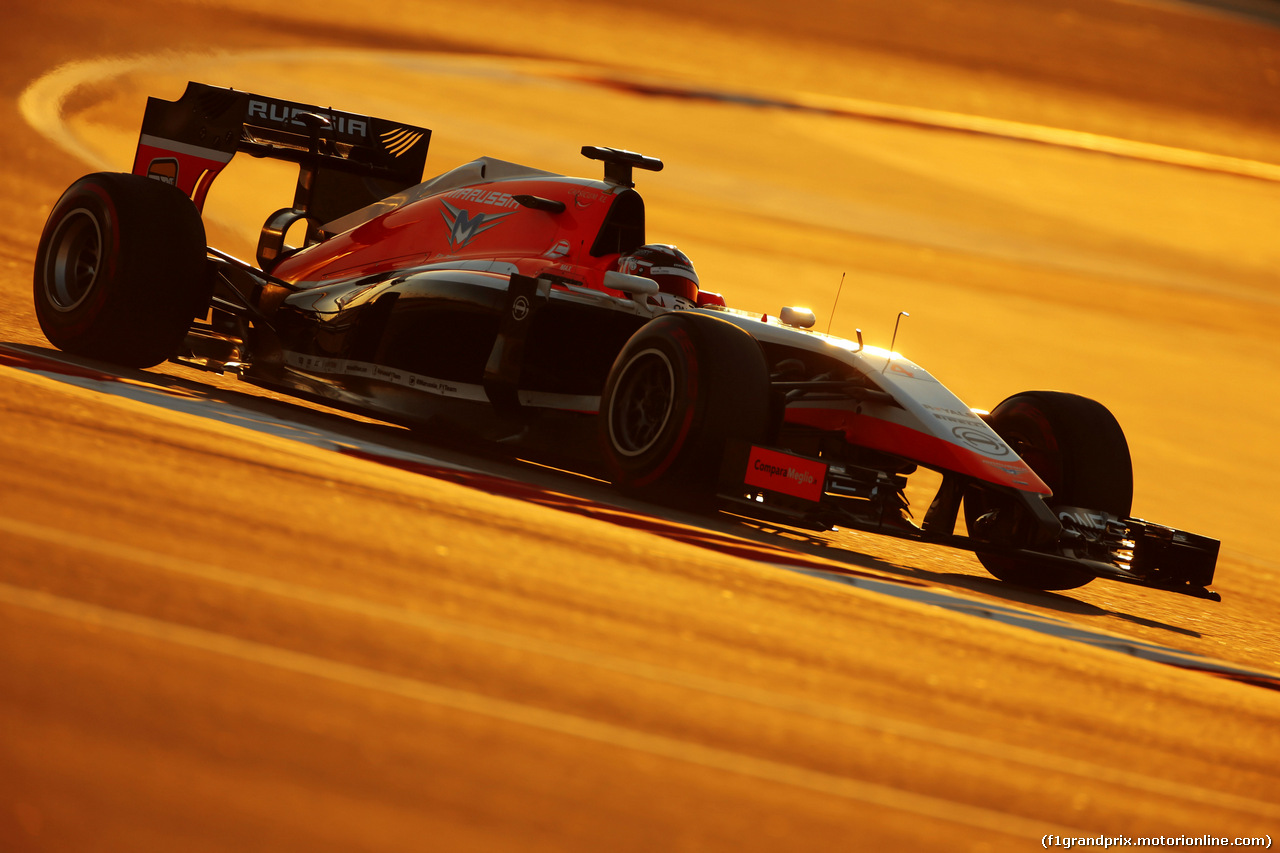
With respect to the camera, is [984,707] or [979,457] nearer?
[984,707]

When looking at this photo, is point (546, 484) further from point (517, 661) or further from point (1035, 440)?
point (517, 661)

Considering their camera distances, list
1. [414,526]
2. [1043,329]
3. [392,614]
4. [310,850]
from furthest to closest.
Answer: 1. [1043,329]
2. [414,526]
3. [392,614]
4. [310,850]

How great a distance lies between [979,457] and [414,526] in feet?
10.0

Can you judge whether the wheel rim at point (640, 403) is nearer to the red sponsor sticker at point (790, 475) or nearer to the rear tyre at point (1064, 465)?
the red sponsor sticker at point (790, 475)

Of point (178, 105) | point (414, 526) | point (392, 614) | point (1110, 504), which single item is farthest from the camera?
point (178, 105)

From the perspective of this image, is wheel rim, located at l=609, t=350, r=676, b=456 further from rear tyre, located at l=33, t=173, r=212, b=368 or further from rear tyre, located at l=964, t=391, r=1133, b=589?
rear tyre, located at l=33, t=173, r=212, b=368

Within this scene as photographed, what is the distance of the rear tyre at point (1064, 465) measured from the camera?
27.2 ft

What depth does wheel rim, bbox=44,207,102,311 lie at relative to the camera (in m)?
9.42

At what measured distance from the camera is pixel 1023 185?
1324 inches

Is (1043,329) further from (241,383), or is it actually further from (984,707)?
(984,707)

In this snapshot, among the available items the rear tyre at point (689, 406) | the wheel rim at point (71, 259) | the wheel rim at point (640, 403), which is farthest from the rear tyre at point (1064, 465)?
the wheel rim at point (71, 259)

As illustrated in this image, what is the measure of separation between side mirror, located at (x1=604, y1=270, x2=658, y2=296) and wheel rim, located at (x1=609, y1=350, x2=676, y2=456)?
28.3 inches

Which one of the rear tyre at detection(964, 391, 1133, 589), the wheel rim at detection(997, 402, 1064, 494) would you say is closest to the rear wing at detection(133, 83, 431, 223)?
the wheel rim at detection(997, 402, 1064, 494)

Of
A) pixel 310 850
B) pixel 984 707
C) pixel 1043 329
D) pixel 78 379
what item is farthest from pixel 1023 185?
pixel 310 850
